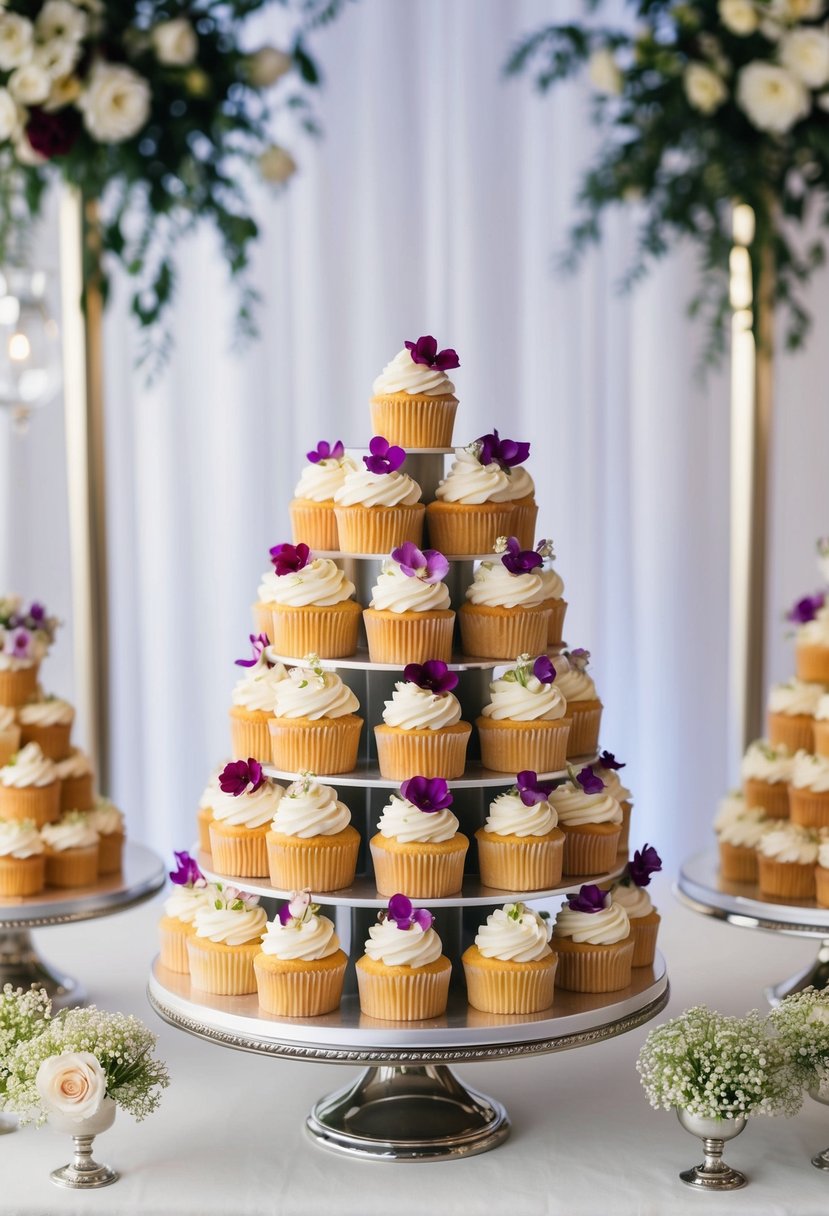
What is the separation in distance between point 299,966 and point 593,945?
1.34 ft

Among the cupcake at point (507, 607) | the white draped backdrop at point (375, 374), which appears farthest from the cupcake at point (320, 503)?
the white draped backdrop at point (375, 374)

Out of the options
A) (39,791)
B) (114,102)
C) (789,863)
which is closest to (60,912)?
(39,791)

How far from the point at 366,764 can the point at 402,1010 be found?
37 centimetres

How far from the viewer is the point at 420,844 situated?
2.07 meters

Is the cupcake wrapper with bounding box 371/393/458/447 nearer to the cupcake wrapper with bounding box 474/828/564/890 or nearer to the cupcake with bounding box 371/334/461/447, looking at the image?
the cupcake with bounding box 371/334/461/447

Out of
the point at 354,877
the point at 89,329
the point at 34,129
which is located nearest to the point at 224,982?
the point at 354,877

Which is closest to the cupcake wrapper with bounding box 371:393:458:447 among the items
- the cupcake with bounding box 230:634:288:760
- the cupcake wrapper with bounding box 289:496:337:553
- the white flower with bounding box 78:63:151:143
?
the cupcake wrapper with bounding box 289:496:337:553

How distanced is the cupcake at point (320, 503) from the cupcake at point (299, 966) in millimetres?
518

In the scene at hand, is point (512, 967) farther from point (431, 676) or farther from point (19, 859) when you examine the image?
point (19, 859)

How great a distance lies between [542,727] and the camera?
7.08 feet

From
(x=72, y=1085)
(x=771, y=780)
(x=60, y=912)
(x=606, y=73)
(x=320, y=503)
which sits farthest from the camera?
(x=606, y=73)

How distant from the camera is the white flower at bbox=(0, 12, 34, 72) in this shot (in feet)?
10.3

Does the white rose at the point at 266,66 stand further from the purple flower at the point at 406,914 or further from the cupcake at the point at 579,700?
the purple flower at the point at 406,914

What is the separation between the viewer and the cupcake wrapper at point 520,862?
2119 millimetres
